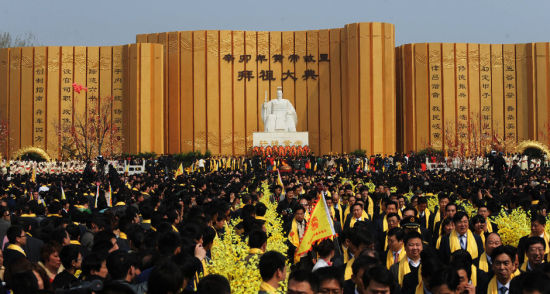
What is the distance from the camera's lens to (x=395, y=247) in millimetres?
4961

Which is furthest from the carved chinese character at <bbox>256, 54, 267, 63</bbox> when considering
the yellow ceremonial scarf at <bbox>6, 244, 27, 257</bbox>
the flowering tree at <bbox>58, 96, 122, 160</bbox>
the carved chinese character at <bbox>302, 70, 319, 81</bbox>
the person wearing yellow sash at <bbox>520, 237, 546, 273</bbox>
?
the person wearing yellow sash at <bbox>520, 237, 546, 273</bbox>

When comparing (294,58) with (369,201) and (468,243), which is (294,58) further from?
(468,243)

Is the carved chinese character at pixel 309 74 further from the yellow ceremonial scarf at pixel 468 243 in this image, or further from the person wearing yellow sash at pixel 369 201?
the yellow ceremonial scarf at pixel 468 243

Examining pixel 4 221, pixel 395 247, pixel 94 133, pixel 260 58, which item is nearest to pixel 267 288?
pixel 395 247

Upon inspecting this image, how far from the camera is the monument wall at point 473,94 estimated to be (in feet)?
102

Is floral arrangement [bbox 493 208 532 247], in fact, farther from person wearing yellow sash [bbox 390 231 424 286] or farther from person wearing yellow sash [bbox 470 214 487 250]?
person wearing yellow sash [bbox 390 231 424 286]

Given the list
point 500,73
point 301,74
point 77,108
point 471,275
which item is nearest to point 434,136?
point 500,73

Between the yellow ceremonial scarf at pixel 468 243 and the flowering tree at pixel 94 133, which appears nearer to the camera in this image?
the yellow ceremonial scarf at pixel 468 243

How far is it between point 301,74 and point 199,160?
337 inches

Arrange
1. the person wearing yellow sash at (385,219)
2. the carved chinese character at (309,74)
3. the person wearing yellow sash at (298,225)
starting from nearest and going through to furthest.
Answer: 1. the person wearing yellow sash at (298,225)
2. the person wearing yellow sash at (385,219)
3. the carved chinese character at (309,74)

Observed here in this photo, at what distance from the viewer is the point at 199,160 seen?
89.5 feet

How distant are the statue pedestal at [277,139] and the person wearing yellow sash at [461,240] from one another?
24.7m

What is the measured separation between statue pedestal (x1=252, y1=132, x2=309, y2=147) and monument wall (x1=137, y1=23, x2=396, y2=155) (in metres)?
2.37

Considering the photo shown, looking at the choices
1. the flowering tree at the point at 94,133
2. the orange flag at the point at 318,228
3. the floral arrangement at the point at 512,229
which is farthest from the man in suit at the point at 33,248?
the flowering tree at the point at 94,133
